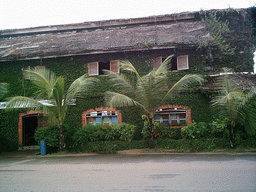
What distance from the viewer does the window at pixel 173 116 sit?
39.0 feet

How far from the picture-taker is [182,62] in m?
12.3

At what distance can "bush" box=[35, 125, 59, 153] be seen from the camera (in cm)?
1027

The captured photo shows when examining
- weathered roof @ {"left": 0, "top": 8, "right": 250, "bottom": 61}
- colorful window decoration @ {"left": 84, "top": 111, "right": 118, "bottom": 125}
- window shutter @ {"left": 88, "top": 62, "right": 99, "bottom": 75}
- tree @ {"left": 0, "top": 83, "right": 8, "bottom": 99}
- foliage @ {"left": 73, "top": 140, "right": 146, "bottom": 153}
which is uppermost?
weathered roof @ {"left": 0, "top": 8, "right": 250, "bottom": 61}

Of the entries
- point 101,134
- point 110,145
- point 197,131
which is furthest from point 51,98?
point 197,131

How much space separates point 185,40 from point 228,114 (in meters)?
4.92

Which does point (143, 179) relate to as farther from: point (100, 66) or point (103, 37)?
point (103, 37)

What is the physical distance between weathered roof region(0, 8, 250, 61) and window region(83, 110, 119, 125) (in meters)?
3.55

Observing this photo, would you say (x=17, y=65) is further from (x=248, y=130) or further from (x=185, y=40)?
(x=248, y=130)

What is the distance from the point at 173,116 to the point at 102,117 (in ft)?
13.4

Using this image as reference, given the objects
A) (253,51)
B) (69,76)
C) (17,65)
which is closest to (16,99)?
(69,76)

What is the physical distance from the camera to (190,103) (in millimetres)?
11703

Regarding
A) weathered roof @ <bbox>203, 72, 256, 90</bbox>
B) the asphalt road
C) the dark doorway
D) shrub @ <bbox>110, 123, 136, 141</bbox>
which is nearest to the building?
the dark doorway

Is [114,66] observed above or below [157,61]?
below

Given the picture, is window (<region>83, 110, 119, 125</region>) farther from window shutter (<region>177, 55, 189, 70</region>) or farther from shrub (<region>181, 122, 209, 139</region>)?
window shutter (<region>177, 55, 189, 70</region>)
